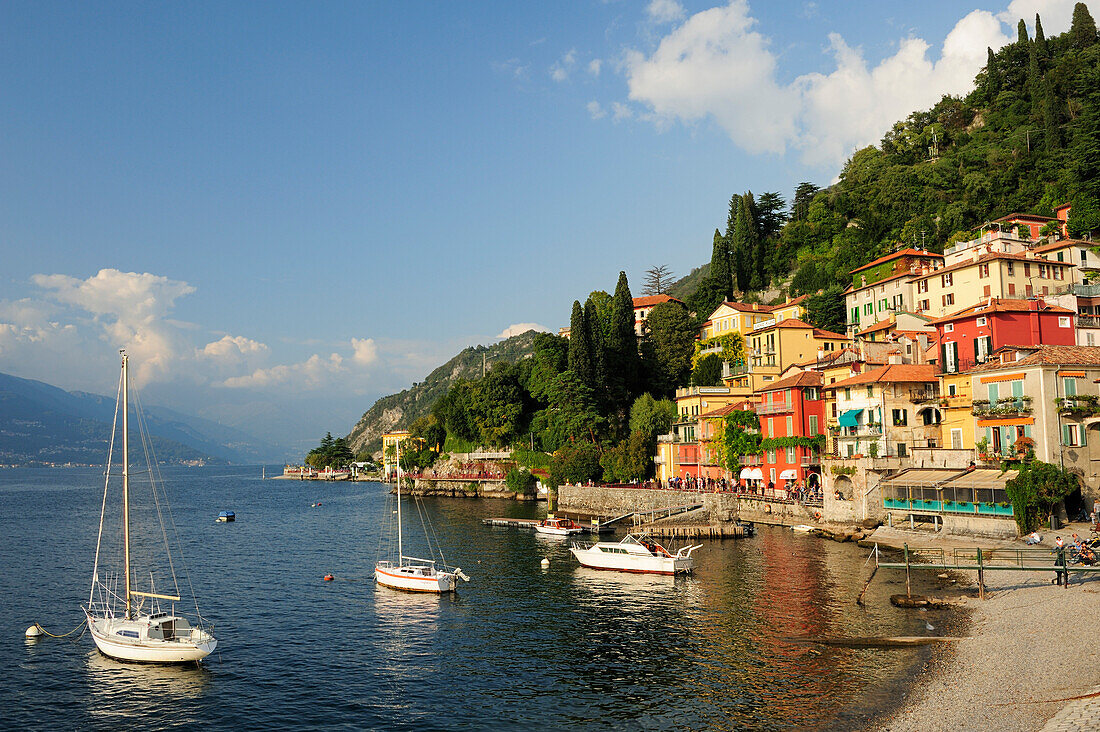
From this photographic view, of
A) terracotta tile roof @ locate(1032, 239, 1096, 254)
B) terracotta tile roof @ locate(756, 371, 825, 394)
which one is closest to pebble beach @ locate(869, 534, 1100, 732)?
terracotta tile roof @ locate(756, 371, 825, 394)

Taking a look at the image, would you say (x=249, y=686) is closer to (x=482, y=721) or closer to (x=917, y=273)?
(x=482, y=721)

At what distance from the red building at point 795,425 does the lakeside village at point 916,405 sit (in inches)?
5.6

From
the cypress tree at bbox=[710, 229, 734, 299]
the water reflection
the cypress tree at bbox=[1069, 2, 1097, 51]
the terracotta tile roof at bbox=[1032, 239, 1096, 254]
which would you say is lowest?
the water reflection

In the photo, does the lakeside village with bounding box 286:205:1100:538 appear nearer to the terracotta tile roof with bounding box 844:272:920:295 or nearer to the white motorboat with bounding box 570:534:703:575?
the terracotta tile roof with bounding box 844:272:920:295

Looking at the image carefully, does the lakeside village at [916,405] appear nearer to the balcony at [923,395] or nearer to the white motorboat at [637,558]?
the balcony at [923,395]

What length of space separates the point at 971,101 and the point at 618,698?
145 meters

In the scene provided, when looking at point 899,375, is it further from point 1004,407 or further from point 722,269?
point 722,269

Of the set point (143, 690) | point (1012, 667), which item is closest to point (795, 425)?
point (1012, 667)

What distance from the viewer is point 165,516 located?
112 m

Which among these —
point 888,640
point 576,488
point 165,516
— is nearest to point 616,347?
point 576,488

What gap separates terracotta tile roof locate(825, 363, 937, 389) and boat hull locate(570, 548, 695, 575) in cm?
2360

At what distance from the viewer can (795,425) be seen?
74812 millimetres

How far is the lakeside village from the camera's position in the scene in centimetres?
5194

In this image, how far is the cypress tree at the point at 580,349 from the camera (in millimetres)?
103562
